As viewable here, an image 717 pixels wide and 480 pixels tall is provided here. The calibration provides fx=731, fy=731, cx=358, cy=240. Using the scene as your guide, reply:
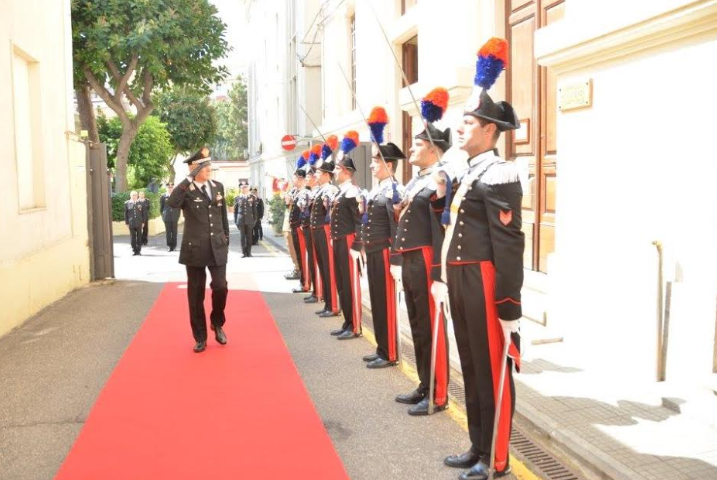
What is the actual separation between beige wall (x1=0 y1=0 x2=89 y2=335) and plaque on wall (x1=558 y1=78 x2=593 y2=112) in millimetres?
6366

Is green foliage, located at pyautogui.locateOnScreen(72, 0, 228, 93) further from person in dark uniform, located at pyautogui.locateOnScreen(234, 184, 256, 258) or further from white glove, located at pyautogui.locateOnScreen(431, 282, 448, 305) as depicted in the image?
white glove, located at pyautogui.locateOnScreen(431, 282, 448, 305)

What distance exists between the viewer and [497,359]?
4.16m

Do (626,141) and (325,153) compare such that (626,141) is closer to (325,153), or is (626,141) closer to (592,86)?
(592,86)

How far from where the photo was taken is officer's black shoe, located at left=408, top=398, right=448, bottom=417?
536 cm

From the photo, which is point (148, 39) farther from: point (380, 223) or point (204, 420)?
point (204, 420)

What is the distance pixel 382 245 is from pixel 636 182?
7.37ft

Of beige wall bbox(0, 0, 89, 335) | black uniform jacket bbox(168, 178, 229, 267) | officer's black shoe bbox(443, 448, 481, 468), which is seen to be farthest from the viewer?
beige wall bbox(0, 0, 89, 335)

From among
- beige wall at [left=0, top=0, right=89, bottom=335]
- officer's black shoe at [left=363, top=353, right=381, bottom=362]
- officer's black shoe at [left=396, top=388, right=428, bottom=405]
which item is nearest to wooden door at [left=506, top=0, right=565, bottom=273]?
officer's black shoe at [left=363, top=353, right=381, bottom=362]

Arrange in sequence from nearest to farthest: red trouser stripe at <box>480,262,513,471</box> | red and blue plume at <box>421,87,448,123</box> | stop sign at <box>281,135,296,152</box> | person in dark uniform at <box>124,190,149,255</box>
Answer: red trouser stripe at <box>480,262,513,471</box> < red and blue plume at <box>421,87,448,123</box> < person in dark uniform at <box>124,190,149,255</box> < stop sign at <box>281,135,296,152</box>

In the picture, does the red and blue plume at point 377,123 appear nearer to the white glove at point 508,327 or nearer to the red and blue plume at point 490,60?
the red and blue plume at point 490,60

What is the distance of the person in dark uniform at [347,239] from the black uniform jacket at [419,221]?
2.40 m

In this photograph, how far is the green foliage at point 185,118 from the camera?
4981 cm

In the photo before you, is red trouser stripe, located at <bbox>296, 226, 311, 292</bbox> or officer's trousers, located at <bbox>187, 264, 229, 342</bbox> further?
red trouser stripe, located at <bbox>296, 226, 311, 292</bbox>

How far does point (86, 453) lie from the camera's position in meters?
4.73
